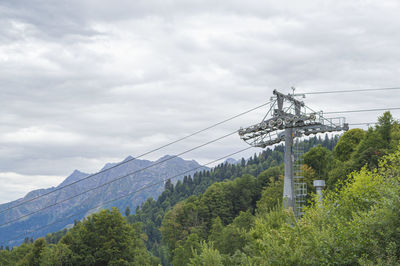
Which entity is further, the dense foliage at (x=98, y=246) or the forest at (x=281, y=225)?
the dense foliage at (x=98, y=246)

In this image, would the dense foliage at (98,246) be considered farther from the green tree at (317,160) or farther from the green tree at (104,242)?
the green tree at (317,160)

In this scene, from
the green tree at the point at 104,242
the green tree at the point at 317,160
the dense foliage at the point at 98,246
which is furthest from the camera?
the green tree at the point at 317,160

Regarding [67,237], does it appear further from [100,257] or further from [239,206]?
[239,206]

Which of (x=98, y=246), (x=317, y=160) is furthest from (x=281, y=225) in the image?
(x=317, y=160)

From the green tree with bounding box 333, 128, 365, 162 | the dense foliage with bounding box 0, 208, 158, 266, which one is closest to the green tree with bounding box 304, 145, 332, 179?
the green tree with bounding box 333, 128, 365, 162

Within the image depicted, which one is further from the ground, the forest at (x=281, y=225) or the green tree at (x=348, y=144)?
the green tree at (x=348, y=144)

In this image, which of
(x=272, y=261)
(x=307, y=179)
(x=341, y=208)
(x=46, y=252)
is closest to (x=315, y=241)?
(x=272, y=261)

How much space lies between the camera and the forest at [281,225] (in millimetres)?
32469

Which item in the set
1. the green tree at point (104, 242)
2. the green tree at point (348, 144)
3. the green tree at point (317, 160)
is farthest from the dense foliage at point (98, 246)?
the green tree at point (348, 144)

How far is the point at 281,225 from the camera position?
46.5m

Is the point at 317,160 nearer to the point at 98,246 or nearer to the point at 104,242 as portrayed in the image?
the point at 104,242

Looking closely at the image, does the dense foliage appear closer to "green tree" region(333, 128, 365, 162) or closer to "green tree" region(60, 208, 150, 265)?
"green tree" region(60, 208, 150, 265)

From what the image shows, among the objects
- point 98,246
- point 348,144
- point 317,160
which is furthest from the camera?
point 317,160

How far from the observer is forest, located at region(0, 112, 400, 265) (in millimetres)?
32469
